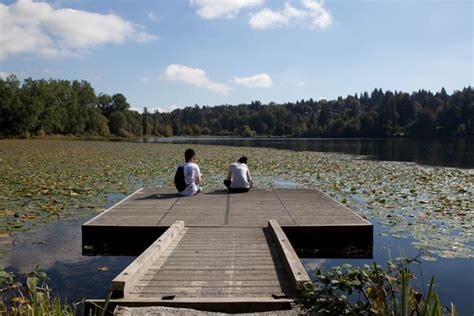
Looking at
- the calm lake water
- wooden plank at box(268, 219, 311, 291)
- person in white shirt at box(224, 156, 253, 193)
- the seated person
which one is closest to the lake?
wooden plank at box(268, 219, 311, 291)

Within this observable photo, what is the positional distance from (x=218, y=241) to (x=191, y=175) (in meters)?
4.24

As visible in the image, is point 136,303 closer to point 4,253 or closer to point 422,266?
point 4,253

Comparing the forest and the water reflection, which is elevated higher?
the forest

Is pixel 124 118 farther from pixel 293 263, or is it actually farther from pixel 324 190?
pixel 293 263

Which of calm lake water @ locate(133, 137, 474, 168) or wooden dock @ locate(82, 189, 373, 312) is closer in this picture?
wooden dock @ locate(82, 189, 373, 312)

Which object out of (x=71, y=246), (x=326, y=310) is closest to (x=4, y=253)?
(x=71, y=246)

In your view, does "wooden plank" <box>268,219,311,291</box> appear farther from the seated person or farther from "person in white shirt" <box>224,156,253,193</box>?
"person in white shirt" <box>224,156,253,193</box>

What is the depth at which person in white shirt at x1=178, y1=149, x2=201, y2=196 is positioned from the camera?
10555mm

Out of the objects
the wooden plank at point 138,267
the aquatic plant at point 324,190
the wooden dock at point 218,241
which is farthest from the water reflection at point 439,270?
the wooden plank at point 138,267

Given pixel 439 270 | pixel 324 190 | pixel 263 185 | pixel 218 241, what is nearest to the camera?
pixel 439 270

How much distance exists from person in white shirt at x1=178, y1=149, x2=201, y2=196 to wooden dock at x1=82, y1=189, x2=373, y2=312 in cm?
34

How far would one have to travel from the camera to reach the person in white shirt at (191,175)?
10.6m

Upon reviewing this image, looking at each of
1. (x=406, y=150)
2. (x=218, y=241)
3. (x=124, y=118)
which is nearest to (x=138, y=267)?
(x=218, y=241)

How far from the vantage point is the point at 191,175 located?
10.9 meters
